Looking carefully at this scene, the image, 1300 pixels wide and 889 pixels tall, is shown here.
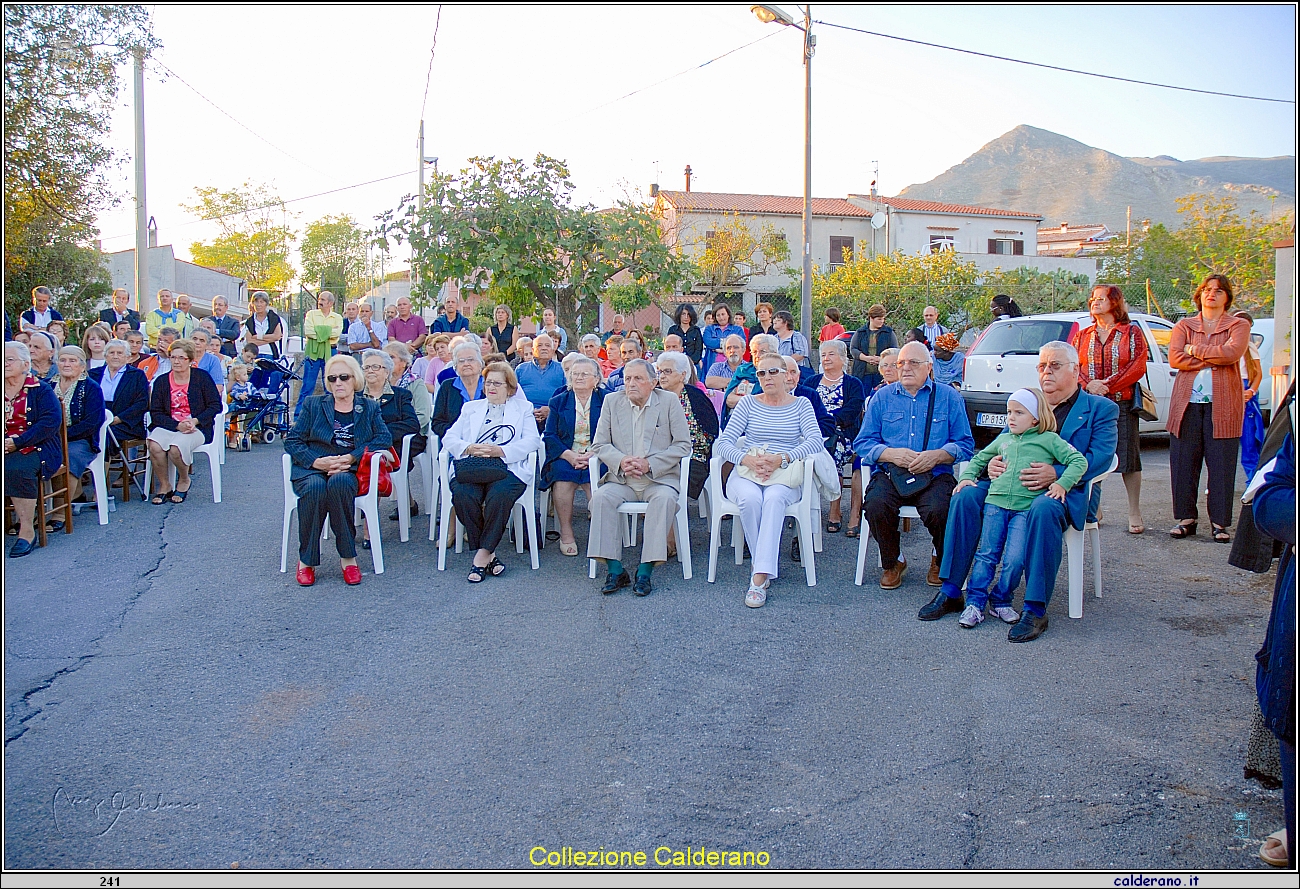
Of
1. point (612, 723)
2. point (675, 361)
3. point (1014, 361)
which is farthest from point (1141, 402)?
point (612, 723)

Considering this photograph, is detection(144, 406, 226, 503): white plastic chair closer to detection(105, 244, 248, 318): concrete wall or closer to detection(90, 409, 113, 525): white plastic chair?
detection(90, 409, 113, 525): white plastic chair

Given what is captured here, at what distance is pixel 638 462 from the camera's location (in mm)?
6074

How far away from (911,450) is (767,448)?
2.97 feet

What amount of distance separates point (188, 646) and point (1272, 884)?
177 inches

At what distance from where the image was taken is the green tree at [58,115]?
990 centimetres

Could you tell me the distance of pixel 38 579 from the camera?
600cm

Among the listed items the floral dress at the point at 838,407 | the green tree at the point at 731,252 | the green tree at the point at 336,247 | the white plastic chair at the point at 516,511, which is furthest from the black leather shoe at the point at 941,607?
the green tree at the point at 336,247

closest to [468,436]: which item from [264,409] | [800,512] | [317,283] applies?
[800,512]

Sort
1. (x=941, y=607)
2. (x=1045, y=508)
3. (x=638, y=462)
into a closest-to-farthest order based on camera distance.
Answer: (x=1045, y=508) < (x=941, y=607) < (x=638, y=462)

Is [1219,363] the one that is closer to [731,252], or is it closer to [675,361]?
[675,361]

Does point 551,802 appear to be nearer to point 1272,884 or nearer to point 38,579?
point 1272,884

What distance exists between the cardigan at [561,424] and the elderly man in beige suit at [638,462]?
17.7 inches

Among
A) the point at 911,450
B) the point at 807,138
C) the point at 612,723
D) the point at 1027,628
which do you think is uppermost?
the point at 807,138

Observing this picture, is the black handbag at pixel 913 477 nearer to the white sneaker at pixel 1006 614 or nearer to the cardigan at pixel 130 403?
the white sneaker at pixel 1006 614
